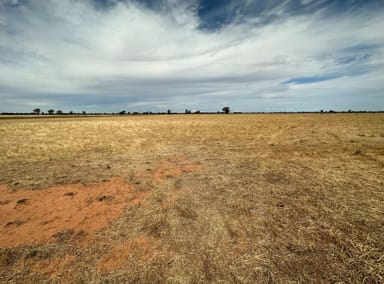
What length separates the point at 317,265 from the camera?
353 centimetres

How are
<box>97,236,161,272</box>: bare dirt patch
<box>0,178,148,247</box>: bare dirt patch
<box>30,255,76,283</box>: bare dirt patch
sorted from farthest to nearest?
<box>0,178,148,247</box>: bare dirt patch, <box>97,236,161,272</box>: bare dirt patch, <box>30,255,76,283</box>: bare dirt patch

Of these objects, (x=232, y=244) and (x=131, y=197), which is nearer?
(x=232, y=244)

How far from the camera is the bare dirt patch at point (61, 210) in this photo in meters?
4.72

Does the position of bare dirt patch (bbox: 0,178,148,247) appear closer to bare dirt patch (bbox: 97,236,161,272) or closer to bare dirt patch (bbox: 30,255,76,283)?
bare dirt patch (bbox: 30,255,76,283)

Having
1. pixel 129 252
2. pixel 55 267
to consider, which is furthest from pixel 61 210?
pixel 129 252

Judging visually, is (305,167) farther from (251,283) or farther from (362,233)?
(251,283)

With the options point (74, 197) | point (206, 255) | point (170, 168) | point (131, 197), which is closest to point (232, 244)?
point (206, 255)

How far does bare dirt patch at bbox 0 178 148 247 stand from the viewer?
472cm

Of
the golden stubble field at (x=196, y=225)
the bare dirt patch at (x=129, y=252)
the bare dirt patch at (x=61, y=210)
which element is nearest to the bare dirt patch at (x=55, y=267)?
the golden stubble field at (x=196, y=225)

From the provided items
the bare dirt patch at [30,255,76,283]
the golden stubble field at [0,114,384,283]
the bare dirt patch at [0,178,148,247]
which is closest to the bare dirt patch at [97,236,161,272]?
the golden stubble field at [0,114,384,283]

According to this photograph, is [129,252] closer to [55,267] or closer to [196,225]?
[55,267]

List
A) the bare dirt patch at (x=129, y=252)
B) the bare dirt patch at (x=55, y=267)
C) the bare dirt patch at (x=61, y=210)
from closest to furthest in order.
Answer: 1. the bare dirt patch at (x=55, y=267)
2. the bare dirt patch at (x=129, y=252)
3. the bare dirt patch at (x=61, y=210)

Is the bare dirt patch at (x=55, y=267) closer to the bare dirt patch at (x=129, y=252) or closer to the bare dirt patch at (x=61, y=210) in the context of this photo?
the bare dirt patch at (x=129, y=252)

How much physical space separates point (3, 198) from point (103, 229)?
15.0ft
